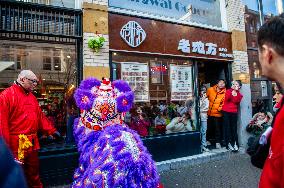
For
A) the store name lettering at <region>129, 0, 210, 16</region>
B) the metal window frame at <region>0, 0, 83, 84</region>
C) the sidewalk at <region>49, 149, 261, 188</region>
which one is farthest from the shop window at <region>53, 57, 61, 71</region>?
the sidewalk at <region>49, 149, 261, 188</region>

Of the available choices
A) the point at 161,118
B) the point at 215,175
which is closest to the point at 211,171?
the point at 215,175

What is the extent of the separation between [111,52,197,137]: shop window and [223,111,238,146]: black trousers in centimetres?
92

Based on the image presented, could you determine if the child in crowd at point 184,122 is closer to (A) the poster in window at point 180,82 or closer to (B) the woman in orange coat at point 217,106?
(A) the poster in window at point 180,82

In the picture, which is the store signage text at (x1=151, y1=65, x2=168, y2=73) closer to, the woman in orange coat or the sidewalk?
the woman in orange coat

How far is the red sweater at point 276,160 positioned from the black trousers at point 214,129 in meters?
7.51

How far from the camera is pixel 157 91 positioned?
7820 mm

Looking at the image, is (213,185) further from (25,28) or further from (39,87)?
(25,28)

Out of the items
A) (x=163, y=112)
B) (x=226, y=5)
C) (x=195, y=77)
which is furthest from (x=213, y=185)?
(x=226, y=5)

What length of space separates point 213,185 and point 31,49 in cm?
426

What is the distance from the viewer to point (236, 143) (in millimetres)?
9164

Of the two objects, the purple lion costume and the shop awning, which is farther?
the shop awning

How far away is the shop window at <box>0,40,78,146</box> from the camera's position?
5.75 metres

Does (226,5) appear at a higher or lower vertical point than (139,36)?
higher

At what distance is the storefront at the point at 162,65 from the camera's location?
7125 millimetres
